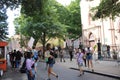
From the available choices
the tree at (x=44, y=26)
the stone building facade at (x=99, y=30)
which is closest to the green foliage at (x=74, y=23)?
the tree at (x=44, y=26)

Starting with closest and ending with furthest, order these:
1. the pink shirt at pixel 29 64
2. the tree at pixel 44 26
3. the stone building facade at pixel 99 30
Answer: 1. the pink shirt at pixel 29 64
2. the stone building facade at pixel 99 30
3. the tree at pixel 44 26

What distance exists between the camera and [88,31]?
56938mm

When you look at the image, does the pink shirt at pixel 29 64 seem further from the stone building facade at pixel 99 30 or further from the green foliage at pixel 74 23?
the green foliage at pixel 74 23

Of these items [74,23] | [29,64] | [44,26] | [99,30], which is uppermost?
[74,23]

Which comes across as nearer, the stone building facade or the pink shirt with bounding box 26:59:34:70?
the pink shirt with bounding box 26:59:34:70

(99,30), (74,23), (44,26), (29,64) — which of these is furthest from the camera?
(74,23)

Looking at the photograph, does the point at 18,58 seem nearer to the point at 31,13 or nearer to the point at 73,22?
the point at 31,13

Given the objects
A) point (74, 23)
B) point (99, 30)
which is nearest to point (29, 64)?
point (99, 30)

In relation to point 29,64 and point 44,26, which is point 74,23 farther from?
point 29,64

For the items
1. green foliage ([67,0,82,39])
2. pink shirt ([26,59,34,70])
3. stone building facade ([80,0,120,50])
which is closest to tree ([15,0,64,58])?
stone building facade ([80,0,120,50])

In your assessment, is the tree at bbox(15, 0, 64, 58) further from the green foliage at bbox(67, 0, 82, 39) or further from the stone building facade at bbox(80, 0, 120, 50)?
the green foliage at bbox(67, 0, 82, 39)

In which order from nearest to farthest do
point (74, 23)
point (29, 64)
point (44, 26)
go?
point (29, 64) < point (44, 26) < point (74, 23)

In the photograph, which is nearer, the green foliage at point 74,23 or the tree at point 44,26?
the tree at point 44,26

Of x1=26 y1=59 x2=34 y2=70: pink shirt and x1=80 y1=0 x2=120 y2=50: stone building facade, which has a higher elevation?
x1=80 y1=0 x2=120 y2=50: stone building facade
